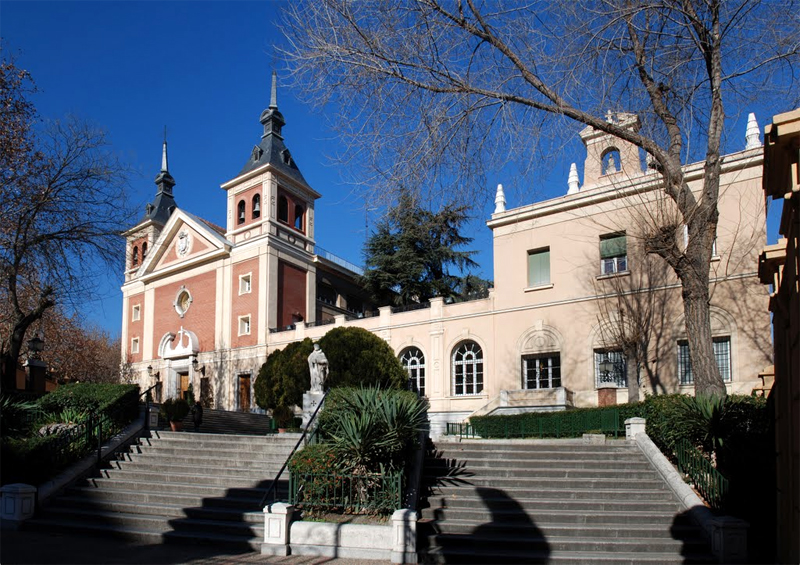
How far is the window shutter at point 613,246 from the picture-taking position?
22.9 m

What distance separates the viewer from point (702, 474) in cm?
1052

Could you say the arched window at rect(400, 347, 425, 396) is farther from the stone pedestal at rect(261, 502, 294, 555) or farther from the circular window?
the stone pedestal at rect(261, 502, 294, 555)

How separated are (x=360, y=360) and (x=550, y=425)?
953cm

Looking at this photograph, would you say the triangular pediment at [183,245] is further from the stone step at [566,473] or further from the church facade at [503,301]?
the stone step at [566,473]

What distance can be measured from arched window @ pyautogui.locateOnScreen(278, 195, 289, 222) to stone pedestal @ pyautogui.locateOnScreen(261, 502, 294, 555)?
25815mm

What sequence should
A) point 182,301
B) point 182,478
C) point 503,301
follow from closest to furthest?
1. point 182,478
2. point 503,301
3. point 182,301

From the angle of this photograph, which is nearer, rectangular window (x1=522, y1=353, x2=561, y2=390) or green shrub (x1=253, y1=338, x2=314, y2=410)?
rectangular window (x1=522, y1=353, x2=561, y2=390)

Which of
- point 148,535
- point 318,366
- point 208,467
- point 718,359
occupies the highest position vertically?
point 718,359

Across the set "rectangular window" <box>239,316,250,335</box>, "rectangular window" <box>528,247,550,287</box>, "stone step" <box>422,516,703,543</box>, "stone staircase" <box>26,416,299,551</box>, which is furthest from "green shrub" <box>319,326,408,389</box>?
"stone step" <box>422,516,703,543</box>

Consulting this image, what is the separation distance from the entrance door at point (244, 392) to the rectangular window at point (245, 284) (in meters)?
4.20

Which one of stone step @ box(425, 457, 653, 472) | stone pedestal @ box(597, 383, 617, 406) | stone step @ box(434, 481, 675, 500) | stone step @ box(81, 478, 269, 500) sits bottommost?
stone step @ box(81, 478, 269, 500)

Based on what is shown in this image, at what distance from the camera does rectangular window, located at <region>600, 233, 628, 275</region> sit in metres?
22.9

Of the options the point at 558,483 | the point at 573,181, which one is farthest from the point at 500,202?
the point at 558,483

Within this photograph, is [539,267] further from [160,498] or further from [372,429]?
[160,498]
